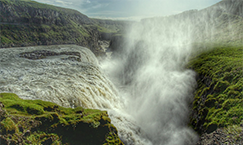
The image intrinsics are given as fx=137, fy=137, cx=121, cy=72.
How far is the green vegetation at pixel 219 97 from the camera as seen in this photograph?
14281 millimetres

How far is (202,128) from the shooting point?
55.6 feet

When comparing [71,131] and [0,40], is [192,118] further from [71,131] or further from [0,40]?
[0,40]

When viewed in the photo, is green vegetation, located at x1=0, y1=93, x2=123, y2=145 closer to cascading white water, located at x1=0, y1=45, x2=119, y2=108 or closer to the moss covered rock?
cascading white water, located at x1=0, y1=45, x2=119, y2=108

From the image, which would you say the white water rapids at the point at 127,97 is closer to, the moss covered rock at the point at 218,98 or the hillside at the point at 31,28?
the moss covered rock at the point at 218,98

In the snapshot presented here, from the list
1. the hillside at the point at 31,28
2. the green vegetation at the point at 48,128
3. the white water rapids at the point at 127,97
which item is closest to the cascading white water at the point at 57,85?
the white water rapids at the point at 127,97

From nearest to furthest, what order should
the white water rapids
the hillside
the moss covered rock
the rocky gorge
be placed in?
the rocky gorge → the moss covered rock → the white water rapids → the hillside

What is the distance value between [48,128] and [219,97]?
19.1m

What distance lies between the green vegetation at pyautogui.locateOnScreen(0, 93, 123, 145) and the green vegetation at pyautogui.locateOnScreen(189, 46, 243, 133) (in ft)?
38.7

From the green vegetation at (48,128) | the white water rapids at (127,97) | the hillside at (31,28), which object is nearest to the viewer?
the green vegetation at (48,128)

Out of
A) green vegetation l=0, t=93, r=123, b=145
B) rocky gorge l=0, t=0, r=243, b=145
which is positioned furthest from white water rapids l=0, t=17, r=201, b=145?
green vegetation l=0, t=93, r=123, b=145

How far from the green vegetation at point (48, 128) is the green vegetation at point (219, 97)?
11794 mm

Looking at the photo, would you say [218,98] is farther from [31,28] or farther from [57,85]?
[31,28]

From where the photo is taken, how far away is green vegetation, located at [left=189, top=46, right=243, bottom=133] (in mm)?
14281

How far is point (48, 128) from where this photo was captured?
8.99 meters
